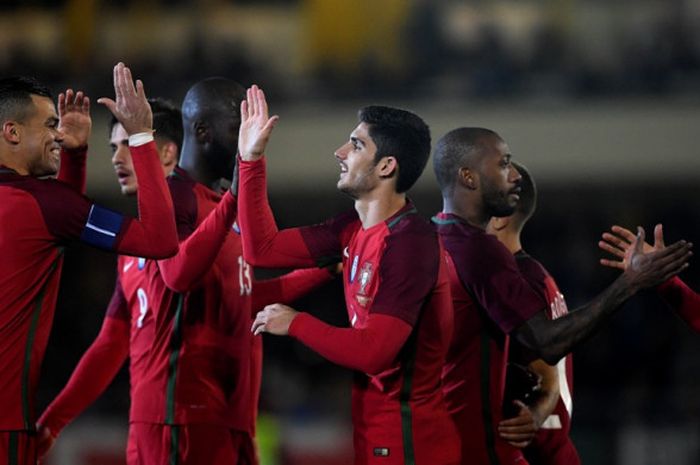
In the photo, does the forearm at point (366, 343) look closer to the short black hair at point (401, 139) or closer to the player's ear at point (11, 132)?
the short black hair at point (401, 139)

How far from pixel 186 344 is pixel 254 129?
111cm

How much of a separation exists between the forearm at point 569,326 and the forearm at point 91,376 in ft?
6.80

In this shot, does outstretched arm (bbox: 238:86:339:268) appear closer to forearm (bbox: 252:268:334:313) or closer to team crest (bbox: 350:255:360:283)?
team crest (bbox: 350:255:360:283)

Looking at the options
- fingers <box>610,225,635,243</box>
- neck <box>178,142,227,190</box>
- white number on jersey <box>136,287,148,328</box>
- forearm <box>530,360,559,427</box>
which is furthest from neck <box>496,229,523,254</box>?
white number on jersey <box>136,287,148,328</box>

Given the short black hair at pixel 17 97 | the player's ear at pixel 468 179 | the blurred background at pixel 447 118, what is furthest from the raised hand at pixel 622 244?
the blurred background at pixel 447 118

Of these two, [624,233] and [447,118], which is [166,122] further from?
[447,118]

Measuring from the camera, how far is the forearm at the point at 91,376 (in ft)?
17.0

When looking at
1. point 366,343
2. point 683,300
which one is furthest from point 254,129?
point 683,300

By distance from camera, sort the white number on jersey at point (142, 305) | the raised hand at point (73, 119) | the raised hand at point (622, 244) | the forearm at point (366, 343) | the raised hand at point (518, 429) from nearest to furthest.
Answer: the forearm at point (366, 343)
the raised hand at point (518, 429)
the raised hand at point (622, 244)
the raised hand at point (73, 119)
the white number on jersey at point (142, 305)

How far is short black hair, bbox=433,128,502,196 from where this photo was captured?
15.6 ft

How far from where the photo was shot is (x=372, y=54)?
48.3 ft

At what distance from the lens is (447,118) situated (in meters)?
13.4

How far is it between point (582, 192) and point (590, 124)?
4.43 ft

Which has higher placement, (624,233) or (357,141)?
(357,141)
